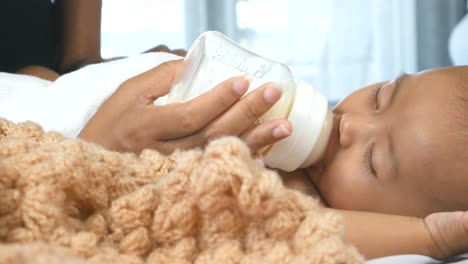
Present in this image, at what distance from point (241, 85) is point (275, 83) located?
2.0 inches

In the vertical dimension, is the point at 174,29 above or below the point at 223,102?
below

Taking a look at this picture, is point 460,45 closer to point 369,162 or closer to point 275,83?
point 369,162

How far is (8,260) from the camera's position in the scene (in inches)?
11.4

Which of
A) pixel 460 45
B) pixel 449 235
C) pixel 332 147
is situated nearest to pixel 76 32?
pixel 332 147

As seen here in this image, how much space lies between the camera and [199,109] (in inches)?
27.1

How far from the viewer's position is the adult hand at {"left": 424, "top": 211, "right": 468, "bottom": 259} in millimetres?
663

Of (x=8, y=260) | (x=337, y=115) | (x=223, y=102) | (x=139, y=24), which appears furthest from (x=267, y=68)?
(x=139, y=24)

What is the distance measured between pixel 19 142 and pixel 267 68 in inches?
12.8

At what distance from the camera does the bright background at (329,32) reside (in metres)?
2.62

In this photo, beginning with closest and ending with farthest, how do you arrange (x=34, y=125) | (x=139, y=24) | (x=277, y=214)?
(x=277, y=214)
(x=34, y=125)
(x=139, y=24)

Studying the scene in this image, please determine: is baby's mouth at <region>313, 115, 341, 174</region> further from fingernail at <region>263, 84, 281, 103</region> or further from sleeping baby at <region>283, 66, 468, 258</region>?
fingernail at <region>263, 84, 281, 103</region>

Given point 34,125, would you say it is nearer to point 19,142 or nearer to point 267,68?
point 19,142

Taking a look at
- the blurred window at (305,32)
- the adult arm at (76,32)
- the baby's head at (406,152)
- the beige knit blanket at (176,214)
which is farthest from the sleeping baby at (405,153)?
the blurred window at (305,32)

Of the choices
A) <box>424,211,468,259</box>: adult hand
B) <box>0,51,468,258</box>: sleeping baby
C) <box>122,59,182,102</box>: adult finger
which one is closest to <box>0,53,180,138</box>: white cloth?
<box>0,51,468,258</box>: sleeping baby
